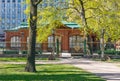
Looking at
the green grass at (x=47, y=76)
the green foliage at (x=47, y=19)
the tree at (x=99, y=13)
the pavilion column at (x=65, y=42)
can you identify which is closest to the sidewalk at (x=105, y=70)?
the green grass at (x=47, y=76)

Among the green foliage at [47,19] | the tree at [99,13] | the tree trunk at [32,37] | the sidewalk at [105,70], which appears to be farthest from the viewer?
the green foliage at [47,19]

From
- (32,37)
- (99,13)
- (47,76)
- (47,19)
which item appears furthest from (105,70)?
(47,19)

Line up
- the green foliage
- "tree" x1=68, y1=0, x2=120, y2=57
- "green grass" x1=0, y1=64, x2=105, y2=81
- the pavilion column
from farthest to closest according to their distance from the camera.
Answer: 1. the pavilion column
2. the green foliage
3. "tree" x1=68, y1=0, x2=120, y2=57
4. "green grass" x1=0, y1=64, x2=105, y2=81

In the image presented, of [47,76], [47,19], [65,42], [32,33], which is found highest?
[47,19]

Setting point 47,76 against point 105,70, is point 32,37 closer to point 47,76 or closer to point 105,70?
point 47,76

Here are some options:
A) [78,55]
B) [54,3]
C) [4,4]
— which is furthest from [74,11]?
[4,4]

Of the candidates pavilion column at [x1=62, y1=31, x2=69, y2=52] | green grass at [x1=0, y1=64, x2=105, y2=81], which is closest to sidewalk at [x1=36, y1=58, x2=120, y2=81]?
green grass at [x1=0, y1=64, x2=105, y2=81]

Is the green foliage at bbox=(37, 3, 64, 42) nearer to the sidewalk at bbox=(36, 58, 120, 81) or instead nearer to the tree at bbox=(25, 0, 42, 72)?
the sidewalk at bbox=(36, 58, 120, 81)

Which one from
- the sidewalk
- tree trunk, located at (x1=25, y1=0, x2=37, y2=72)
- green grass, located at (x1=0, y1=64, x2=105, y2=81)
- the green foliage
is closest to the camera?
green grass, located at (x1=0, y1=64, x2=105, y2=81)

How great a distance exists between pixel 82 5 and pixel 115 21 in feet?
13.4

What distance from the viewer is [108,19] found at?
3906 cm

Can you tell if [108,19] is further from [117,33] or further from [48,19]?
[48,19]

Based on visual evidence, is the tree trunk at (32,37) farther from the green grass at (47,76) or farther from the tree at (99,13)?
the tree at (99,13)

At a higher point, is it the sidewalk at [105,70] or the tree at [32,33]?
the tree at [32,33]
